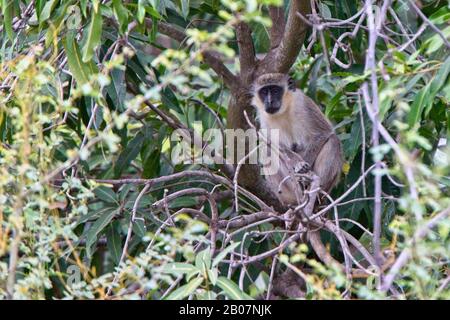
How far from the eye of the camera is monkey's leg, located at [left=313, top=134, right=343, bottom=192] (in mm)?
6758

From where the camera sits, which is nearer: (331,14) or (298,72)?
(331,14)

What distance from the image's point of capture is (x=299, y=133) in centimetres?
717

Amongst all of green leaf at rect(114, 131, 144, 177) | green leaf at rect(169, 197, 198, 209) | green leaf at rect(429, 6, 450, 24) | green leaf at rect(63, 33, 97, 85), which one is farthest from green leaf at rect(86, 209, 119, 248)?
green leaf at rect(429, 6, 450, 24)

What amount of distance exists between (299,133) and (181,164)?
1.24 meters

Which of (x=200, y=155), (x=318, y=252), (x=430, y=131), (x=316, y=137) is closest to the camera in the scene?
(x=318, y=252)

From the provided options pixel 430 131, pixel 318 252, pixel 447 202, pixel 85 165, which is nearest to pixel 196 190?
pixel 318 252

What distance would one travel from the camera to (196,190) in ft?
16.3

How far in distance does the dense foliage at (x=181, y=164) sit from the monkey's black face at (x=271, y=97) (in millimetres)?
338

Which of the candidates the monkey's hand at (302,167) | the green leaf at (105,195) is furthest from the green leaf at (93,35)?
the monkey's hand at (302,167)

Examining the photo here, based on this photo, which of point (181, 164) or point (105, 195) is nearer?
point (105, 195)

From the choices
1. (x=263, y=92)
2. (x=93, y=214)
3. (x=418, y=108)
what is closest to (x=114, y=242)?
(x=93, y=214)

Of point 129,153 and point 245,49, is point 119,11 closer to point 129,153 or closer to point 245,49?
point 245,49

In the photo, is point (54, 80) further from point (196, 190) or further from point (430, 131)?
point (430, 131)

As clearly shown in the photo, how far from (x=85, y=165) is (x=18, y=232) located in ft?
9.99
